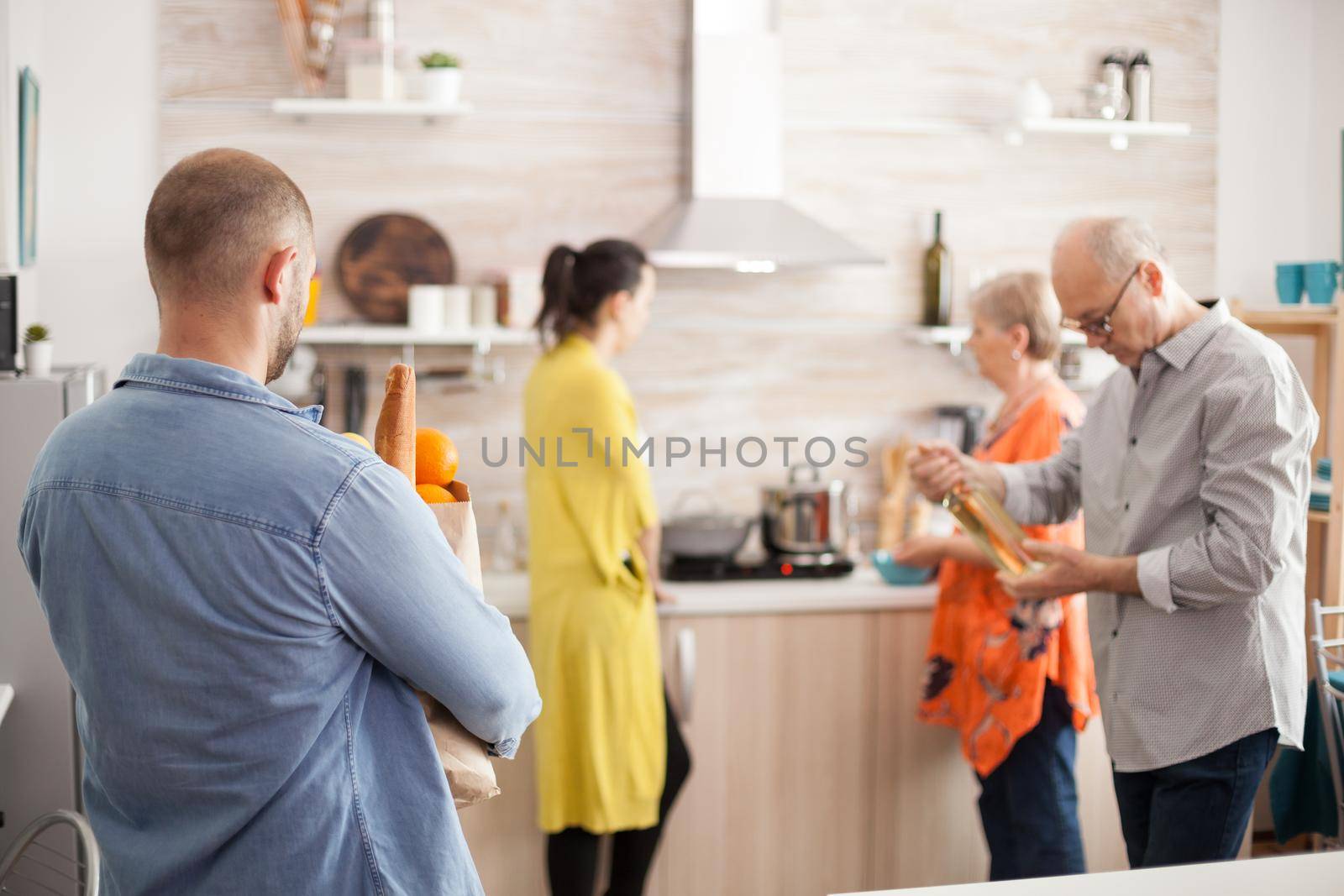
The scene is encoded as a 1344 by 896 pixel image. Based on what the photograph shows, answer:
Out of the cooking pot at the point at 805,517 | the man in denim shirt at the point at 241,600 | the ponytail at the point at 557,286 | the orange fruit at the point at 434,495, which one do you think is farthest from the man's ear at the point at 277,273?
the cooking pot at the point at 805,517

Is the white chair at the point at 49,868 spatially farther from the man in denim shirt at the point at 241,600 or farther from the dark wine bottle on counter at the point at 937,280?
the dark wine bottle on counter at the point at 937,280

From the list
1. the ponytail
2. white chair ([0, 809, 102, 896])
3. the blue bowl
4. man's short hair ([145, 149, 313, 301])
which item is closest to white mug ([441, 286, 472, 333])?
the ponytail

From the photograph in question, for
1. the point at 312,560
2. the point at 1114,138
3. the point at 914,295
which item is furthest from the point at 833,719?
the point at 312,560

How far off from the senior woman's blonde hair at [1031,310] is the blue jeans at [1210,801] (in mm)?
942

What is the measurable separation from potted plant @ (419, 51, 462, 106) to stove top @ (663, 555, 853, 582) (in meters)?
1.33

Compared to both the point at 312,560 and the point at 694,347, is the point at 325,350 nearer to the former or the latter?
the point at 694,347

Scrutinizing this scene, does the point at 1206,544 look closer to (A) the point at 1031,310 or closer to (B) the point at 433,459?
(A) the point at 1031,310

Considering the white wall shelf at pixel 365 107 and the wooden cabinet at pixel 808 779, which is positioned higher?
the white wall shelf at pixel 365 107

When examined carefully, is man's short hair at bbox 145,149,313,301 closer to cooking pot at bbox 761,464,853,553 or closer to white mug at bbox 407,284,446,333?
white mug at bbox 407,284,446,333

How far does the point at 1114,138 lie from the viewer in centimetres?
330

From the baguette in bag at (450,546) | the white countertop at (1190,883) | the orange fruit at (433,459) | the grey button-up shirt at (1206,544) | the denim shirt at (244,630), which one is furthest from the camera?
the grey button-up shirt at (1206,544)

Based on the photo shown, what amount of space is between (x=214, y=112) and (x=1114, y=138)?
8.28 feet

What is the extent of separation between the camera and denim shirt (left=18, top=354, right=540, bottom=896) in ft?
3.09

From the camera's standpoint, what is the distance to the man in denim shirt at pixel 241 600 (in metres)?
0.94
